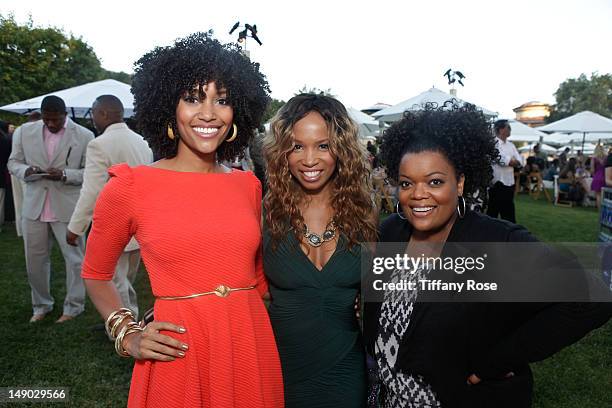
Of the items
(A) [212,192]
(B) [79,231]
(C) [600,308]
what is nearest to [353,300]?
(A) [212,192]

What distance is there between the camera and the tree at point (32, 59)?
30.1 meters

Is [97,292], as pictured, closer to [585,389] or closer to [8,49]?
[585,389]

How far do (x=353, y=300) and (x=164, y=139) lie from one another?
1169 mm

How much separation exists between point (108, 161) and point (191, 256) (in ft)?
9.60

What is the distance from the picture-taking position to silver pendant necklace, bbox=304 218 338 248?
94.3 inches

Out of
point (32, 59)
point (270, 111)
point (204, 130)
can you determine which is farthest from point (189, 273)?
point (32, 59)

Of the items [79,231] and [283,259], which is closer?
[283,259]

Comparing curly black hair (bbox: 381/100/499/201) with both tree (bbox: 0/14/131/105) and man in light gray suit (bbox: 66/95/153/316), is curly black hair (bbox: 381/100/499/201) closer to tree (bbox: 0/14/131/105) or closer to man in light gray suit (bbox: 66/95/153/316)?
man in light gray suit (bbox: 66/95/153/316)

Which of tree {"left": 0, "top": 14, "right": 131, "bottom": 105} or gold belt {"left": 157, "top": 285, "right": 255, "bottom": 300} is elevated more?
tree {"left": 0, "top": 14, "right": 131, "bottom": 105}

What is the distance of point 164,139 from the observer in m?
2.21

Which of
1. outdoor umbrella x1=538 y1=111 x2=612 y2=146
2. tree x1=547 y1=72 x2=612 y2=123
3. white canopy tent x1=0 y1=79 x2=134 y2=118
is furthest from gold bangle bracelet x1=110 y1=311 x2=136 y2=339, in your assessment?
tree x1=547 y1=72 x2=612 y2=123

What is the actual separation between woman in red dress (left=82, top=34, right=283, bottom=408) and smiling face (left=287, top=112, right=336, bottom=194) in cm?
42

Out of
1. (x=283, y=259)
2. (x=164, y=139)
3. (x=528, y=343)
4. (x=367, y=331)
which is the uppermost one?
(x=164, y=139)

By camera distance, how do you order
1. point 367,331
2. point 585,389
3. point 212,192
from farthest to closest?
point 585,389, point 367,331, point 212,192
